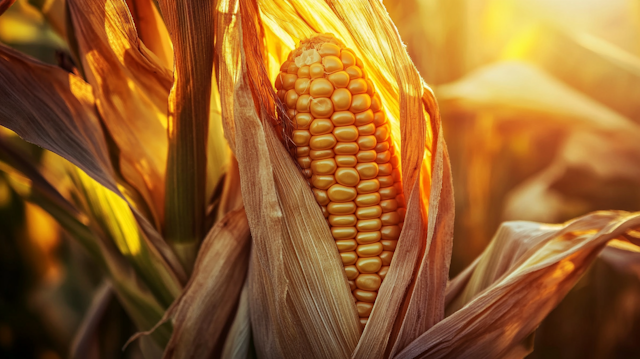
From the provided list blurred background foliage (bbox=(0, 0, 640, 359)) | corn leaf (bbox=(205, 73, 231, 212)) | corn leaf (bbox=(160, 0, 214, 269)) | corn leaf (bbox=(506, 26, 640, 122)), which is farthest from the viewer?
corn leaf (bbox=(506, 26, 640, 122))

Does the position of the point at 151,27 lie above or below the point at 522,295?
above

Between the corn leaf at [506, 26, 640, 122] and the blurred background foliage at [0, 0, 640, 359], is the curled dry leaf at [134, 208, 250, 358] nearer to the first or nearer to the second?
the blurred background foliage at [0, 0, 640, 359]

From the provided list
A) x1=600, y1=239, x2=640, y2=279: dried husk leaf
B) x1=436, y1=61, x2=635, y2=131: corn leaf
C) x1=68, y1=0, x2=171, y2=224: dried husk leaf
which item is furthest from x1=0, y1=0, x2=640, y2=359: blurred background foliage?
x1=68, y1=0, x2=171, y2=224: dried husk leaf

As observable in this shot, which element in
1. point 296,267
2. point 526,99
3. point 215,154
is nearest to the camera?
point 296,267

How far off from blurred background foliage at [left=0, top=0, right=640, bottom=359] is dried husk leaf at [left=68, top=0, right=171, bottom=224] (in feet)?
2.52

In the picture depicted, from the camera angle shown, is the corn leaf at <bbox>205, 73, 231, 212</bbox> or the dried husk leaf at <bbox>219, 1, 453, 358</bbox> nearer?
the dried husk leaf at <bbox>219, 1, 453, 358</bbox>

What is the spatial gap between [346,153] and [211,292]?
0.70ft

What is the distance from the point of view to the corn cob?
1.32 ft

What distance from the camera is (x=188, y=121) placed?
405mm

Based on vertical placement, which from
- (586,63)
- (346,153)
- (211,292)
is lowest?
(211,292)

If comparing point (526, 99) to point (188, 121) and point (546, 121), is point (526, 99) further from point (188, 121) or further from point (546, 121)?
point (188, 121)

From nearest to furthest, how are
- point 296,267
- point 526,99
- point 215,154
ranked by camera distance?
point 296,267 → point 215,154 → point 526,99

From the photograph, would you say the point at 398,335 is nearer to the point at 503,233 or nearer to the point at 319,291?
the point at 319,291

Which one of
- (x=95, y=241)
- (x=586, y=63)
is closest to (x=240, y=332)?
(x=95, y=241)
